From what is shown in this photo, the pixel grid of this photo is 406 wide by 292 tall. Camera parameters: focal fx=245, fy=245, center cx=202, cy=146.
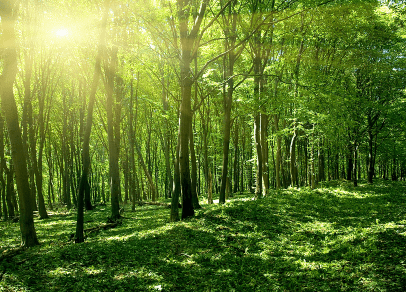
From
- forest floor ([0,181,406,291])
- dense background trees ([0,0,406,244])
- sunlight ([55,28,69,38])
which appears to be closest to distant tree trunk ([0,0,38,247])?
dense background trees ([0,0,406,244])

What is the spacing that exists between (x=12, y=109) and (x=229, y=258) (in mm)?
9143

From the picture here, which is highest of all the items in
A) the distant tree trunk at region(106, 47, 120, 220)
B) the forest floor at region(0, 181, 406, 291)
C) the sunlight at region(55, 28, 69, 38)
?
the sunlight at region(55, 28, 69, 38)

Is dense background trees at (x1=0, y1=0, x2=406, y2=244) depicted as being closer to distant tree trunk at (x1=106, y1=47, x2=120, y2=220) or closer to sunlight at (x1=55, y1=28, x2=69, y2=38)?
distant tree trunk at (x1=106, y1=47, x2=120, y2=220)

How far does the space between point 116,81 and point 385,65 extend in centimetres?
2087

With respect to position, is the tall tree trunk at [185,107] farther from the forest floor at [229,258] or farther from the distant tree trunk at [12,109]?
the distant tree trunk at [12,109]

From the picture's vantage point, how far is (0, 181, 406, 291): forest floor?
19.4ft

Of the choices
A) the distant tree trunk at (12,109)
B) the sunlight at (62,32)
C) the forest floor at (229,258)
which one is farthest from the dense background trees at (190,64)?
the forest floor at (229,258)

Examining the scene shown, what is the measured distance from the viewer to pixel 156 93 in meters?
23.2

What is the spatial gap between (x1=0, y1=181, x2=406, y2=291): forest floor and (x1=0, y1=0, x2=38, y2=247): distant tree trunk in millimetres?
1319

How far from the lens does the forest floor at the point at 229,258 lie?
591cm

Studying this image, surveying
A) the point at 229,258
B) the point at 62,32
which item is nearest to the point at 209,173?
the point at 229,258

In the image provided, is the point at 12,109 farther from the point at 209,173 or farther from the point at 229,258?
the point at 209,173

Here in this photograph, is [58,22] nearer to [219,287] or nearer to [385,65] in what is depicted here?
[219,287]

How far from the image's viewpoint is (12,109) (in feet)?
28.9
